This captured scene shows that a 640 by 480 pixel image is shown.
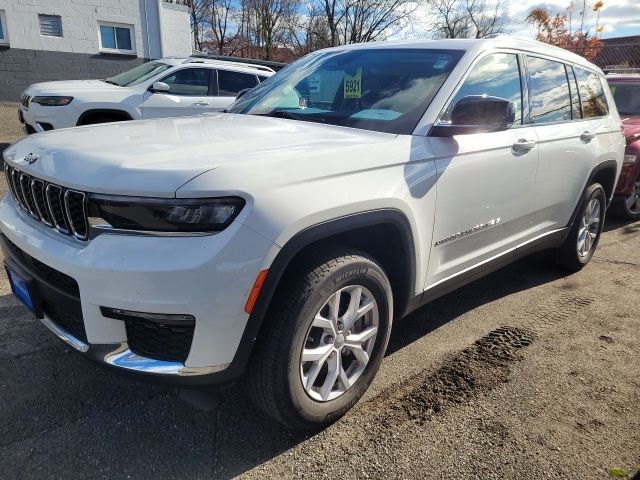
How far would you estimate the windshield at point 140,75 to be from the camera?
27.5ft

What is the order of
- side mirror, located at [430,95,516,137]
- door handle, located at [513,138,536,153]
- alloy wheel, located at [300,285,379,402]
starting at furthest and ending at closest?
door handle, located at [513,138,536,153]
side mirror, located at [430,95,516,137]
alloy wheel, located at [300,285,379,402]

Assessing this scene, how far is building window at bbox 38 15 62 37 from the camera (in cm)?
1605

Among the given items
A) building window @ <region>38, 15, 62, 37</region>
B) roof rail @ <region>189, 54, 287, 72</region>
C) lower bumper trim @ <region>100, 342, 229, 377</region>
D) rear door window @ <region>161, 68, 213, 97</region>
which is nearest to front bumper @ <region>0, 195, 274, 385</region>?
lower bumper trim @ <region>100, 342, 229, 377</region>

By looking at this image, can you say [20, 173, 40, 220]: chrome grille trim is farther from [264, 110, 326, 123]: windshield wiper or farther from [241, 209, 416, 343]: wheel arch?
[264, 110, 326, 123]: windshield wiper

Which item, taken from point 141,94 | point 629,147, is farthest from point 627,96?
point 141,94

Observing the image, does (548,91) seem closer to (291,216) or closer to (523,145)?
(523,145)

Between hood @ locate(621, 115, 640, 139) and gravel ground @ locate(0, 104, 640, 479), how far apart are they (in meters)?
3.78

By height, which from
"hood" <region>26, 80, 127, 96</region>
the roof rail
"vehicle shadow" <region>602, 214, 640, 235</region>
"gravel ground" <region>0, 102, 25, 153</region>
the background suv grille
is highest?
the roof rail

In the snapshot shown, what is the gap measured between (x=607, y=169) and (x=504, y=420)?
3.05 metres

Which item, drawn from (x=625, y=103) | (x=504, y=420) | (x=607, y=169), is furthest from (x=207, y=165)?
(x=625, y=103)

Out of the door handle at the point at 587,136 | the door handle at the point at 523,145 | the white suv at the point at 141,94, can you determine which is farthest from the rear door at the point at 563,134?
the white suv at the point at 141,94

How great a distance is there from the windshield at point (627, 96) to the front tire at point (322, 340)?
21.4ft

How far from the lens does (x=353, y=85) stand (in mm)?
3154

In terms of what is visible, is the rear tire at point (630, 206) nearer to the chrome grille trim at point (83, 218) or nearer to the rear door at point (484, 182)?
the rear door at point (484, 182)
